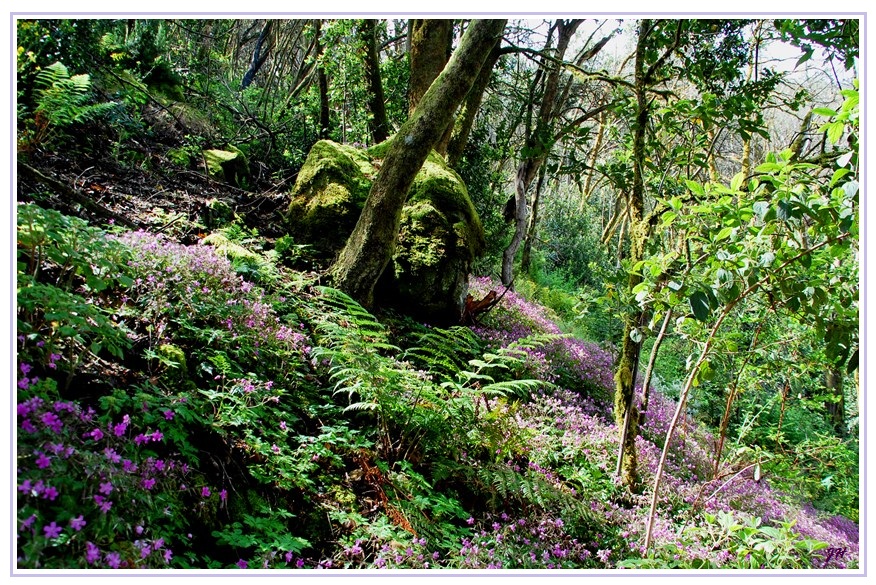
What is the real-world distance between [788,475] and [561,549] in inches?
123

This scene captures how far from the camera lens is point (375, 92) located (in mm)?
8305

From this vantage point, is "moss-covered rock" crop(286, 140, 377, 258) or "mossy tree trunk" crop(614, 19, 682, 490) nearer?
"mossy tree trunk" crop(614, 19, 682, 490)

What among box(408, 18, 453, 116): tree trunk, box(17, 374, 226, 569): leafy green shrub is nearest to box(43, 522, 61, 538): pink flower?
box(17, 374, 226, 569): leafy green shrub

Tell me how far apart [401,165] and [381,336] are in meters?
1.82

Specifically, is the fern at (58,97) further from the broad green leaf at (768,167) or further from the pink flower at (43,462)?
the broad green leaf at (768,167)

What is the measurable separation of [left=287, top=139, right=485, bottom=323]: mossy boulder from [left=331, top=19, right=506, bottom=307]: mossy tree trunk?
0.75 meters

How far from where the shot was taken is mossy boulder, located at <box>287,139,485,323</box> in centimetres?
555

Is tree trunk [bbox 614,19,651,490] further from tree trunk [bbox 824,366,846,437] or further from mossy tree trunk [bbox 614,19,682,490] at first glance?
tree trunk [bbox 824,366,846,437]

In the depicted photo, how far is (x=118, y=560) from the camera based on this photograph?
162 centimetres

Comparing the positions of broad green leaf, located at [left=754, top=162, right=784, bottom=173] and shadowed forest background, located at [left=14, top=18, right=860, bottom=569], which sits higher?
broad green leaf, located at [left=754, top=162, right=784, bottom=173]

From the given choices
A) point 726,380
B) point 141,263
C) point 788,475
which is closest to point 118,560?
point 141,263

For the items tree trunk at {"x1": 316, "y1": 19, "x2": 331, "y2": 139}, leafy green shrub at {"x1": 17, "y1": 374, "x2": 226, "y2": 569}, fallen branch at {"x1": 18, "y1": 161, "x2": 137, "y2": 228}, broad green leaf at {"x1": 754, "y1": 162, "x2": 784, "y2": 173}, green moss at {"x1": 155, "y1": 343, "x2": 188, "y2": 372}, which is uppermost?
tree trunk at {"x1": 316, "y1": 19, "x2": 331, "y2": 139}

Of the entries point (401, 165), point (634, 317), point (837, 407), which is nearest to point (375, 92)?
point (401, 165)

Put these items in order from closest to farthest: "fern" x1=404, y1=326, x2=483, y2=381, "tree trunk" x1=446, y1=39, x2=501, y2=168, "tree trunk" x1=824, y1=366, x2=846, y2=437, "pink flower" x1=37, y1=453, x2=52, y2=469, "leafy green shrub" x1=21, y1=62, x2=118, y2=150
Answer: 1. "pink flower" x1=37, y1=453, x2=52, y2=469
2. "fern" x1=404, y1=326, x2=483, y2=381
3. "leafy green shrub" x1=21, y1=62, x2=118, y2=150
4. "tree trunk" x1=446, y1=39, x2=501, y2=168
5. "tree trunk" x1=824, y1=366, x2=846, y2=437
